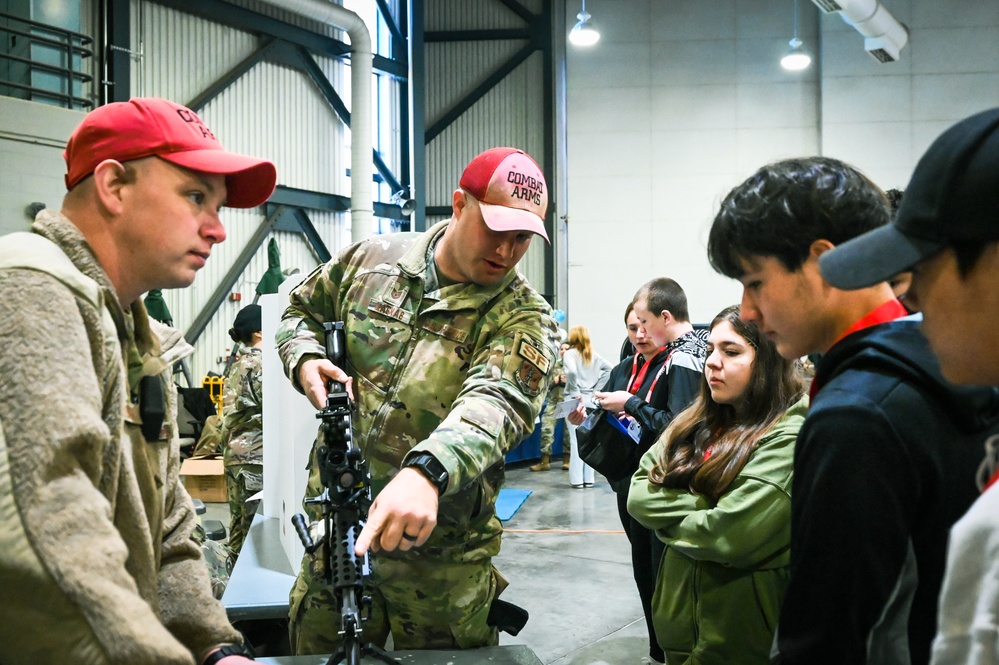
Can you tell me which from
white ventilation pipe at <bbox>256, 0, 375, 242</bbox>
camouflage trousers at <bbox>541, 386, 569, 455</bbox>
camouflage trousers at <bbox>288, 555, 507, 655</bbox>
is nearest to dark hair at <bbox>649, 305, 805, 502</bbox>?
camouflage trousers at <bbox>288, 555, 507, 655</bbox>

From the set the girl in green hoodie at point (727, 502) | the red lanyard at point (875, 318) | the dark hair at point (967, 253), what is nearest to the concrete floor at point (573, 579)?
the girl in green hoodie at point (727, 502)

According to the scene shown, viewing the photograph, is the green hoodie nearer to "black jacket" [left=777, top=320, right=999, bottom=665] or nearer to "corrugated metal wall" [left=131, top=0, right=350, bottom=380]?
"black jacket" [left=777, top=320, right=999, bottom=665]

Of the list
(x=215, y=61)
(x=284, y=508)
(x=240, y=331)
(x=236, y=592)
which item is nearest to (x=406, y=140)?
(x=215, y=61)

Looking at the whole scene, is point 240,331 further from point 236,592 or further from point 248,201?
point 248,201

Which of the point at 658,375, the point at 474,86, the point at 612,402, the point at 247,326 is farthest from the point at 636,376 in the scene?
A: the point at 474,86

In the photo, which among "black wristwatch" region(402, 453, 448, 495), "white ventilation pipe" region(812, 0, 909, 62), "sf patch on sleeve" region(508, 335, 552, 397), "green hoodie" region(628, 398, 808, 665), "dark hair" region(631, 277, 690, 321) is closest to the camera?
"black wristwatch" region(402, 453, 448, 495)

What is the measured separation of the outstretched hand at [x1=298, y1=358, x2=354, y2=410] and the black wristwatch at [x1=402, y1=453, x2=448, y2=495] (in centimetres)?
39

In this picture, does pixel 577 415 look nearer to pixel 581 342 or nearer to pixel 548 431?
pixel 581 342

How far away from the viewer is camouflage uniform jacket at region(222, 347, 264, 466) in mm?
4891

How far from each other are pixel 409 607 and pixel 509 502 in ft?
19.5

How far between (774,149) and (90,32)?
8334 mm

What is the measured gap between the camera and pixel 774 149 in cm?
1129

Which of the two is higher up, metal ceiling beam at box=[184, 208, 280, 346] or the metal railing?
the metal railing

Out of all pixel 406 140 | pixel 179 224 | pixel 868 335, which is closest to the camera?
pixel 868 335
